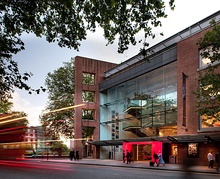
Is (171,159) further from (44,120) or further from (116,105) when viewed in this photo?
(44,120)

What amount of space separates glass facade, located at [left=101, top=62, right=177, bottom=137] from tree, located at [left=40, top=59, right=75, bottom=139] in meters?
11.9

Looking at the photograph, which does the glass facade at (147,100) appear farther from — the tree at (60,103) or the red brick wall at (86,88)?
the tree at (60,103)

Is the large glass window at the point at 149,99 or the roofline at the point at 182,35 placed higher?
the roofline at the point at 182,35

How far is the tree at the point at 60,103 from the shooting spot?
56188mm

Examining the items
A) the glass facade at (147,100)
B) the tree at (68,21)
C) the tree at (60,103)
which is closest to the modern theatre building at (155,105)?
the glass facade at (147,100)

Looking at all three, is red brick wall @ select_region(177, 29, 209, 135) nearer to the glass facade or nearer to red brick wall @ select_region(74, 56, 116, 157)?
the glass facade

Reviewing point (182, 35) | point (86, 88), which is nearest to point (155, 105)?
point (182, 35)

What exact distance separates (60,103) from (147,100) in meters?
23.5

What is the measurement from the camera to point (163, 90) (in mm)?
35219

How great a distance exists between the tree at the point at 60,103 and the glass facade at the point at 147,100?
1195 centimetres

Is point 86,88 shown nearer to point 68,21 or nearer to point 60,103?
point 60,103

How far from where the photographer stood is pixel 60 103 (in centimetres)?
5709

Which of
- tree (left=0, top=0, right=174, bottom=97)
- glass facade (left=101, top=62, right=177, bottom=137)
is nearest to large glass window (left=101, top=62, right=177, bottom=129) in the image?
glass facade (left=101, top=62, right=177, bottom=137)

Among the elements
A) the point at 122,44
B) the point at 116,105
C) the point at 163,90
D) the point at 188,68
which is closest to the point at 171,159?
the point at 163,90
